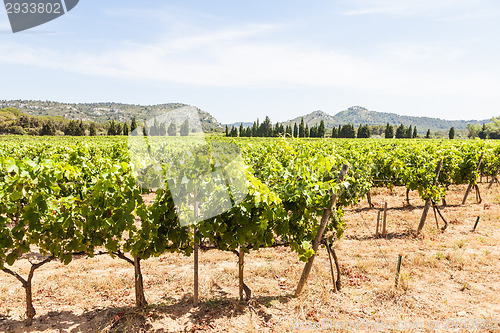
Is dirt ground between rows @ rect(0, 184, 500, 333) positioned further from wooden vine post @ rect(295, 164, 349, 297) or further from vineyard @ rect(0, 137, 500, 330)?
wooden vine post @ rect(295, 164, 349, 297)

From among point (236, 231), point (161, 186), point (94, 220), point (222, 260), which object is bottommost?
point (222, 260)

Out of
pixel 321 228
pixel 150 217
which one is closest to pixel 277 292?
pixel 321 228

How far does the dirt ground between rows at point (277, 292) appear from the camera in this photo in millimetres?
4289

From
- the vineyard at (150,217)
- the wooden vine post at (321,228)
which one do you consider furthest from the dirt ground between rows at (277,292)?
the wooden vine post at (321,228)

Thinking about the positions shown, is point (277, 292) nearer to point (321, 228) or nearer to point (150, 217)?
point (321, 228)

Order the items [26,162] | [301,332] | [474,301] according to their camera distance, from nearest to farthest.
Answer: [26,162], [301,332], [474,301]

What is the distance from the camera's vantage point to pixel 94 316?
4.40m

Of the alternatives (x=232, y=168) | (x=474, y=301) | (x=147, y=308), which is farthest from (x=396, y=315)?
(x=147, y=308)

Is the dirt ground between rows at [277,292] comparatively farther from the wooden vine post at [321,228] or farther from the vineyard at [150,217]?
the wooden vine post at [321,228]

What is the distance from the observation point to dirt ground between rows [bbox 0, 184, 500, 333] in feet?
14.1

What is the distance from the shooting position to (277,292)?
5227 millimetres

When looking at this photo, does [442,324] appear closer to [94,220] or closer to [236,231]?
[236,231]

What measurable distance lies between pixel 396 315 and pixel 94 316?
4685 millimetres

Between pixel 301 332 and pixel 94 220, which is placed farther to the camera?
pixel 301 332
